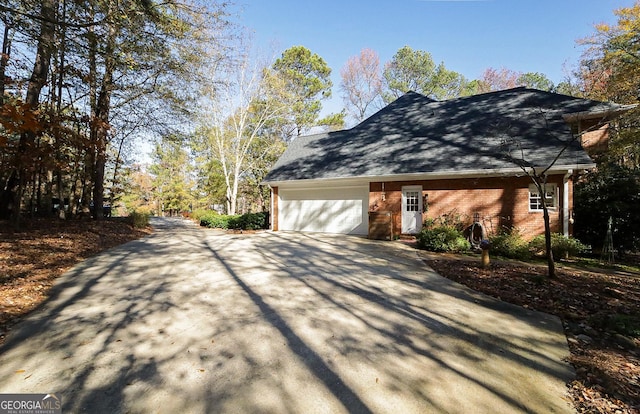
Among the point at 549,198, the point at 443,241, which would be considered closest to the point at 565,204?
the point at 549,198

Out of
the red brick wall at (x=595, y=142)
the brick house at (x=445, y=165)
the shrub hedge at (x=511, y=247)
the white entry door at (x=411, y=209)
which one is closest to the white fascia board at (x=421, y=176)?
the brick house at (x=445, y=165)

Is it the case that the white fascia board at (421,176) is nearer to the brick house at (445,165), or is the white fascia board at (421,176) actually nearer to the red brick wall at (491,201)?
the brick house at (445,165)

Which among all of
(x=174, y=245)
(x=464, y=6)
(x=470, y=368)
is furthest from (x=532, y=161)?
(x=174, y=245)

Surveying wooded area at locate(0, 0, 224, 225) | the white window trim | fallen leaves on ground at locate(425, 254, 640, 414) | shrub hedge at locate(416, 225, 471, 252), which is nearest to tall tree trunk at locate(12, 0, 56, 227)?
wooded area at locate(0, 0, 224, 225)

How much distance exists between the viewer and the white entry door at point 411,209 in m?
11.3

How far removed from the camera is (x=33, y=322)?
3.56 metres

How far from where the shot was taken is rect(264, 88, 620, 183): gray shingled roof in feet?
32.2

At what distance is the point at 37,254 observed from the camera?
6.43 meters

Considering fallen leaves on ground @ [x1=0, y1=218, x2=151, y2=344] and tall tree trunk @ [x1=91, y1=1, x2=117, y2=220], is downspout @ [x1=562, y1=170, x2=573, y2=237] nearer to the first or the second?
fallen leaves on ground @ [x1=0, y1=218, x2=151, y2=344]
